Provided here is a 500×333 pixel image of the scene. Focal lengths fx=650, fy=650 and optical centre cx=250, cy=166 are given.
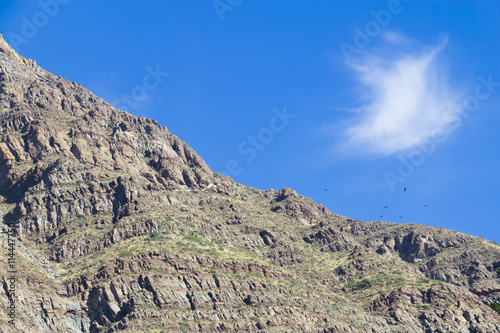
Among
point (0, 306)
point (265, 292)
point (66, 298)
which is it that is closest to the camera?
point (0, 306)

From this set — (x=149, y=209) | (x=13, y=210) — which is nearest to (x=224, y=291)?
(x=149, y=209)

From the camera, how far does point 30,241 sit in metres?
179

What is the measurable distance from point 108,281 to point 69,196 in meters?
48.6

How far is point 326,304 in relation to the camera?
17125cm

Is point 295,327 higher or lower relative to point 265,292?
lower

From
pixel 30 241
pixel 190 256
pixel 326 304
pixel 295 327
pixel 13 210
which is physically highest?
pixel 13 210

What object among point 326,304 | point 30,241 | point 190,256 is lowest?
point 326,304

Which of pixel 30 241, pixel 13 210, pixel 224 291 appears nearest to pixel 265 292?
pixel 224 291

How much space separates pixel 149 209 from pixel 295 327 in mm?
62551

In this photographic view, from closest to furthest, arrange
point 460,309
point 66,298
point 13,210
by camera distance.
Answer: point 66,298
point 460,309
point 13,210

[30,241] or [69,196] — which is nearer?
[30,241]

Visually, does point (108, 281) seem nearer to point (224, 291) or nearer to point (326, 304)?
point (224, 291)

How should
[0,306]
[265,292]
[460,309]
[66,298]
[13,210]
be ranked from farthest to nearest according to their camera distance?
[13,210] → [460,309] → [265,292] → [66,298] → [0,306]

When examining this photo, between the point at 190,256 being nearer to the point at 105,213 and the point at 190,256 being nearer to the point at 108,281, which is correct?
the point at 108,281
